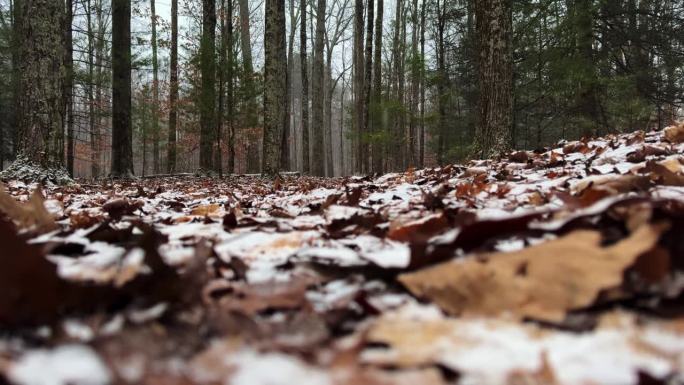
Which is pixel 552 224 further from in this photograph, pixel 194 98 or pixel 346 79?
pixel 346 79

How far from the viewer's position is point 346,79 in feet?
133

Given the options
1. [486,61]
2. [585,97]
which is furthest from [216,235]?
[585,97]

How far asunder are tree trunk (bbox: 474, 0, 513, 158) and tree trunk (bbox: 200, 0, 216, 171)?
6.78 m

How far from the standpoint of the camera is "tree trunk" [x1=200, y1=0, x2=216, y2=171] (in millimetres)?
10180

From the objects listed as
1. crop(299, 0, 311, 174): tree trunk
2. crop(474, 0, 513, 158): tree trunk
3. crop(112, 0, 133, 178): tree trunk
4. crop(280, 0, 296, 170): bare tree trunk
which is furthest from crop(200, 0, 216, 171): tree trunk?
crop(474, 0, 513, 158): tree trunk

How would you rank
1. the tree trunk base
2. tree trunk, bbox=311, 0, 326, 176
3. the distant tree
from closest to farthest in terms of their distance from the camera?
1. the tree trunk base
2. the distant tree
3. tree trunk, bbox=311, 0, 326, 176

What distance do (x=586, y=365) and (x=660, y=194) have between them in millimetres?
1219

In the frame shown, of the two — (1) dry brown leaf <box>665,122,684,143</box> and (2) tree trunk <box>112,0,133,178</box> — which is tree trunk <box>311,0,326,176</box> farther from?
(1) dry brown leaf <box>665,122,684,143</box>

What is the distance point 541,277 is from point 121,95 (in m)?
12.2

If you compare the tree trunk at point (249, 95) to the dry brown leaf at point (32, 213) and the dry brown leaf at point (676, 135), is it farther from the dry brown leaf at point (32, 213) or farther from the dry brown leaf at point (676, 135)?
the dry brown leaf at point (32, 213)

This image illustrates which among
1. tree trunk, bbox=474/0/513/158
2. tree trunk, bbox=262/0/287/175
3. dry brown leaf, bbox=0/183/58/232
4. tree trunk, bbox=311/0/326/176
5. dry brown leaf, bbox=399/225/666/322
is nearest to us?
Answer: dry brown leaf, bbox=399/225/666/322

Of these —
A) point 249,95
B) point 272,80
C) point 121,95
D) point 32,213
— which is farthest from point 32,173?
point 249,95

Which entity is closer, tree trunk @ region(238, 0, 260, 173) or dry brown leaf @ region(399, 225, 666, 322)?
dry brown leaf @ region(399, 225, 666, 322)

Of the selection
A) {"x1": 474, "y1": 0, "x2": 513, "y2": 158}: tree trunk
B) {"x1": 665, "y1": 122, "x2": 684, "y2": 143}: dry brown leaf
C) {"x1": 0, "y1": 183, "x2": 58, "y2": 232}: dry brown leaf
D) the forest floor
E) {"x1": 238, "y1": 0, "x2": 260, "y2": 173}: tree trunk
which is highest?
{"x1": 238, "y1": 0, "x2": 260, "y2": 173}: tree trunk
